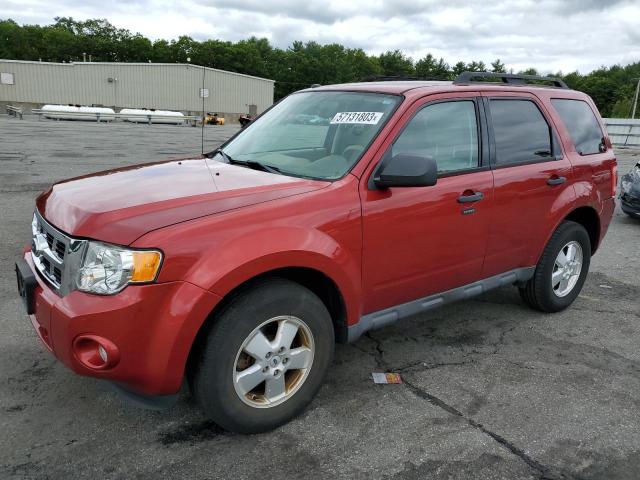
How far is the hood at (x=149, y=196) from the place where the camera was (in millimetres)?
2418

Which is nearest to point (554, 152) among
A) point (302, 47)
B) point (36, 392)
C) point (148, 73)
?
point (36, 392)

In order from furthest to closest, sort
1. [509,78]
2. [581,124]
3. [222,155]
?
1. [581,124]
2. [509,78]
3. [222,155]

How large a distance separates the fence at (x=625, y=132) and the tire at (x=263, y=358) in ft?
114

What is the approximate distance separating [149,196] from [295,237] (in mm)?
745

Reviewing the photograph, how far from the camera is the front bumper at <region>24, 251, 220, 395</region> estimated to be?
2.31 meters

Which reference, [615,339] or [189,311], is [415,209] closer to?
[189,311]

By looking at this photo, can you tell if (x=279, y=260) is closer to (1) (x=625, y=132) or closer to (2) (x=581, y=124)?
(2) (x=581, y=124)

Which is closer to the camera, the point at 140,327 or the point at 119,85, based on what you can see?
the point at 140,327

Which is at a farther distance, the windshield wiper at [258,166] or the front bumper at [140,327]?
the windshield wiper at [258,166]

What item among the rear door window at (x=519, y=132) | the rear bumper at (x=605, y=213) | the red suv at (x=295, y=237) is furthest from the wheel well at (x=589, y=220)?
the rear door window at (x=519, y=132)

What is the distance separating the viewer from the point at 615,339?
4215 mm

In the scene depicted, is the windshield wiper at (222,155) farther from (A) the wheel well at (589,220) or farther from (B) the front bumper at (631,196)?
(B) the front bumper at (631,196)

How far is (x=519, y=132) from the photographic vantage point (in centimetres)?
403

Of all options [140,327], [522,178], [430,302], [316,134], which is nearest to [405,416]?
[430,302]
